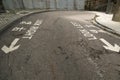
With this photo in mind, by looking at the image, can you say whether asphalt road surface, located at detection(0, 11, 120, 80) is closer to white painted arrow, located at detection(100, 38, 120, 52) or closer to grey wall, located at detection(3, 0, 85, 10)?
white painted arrow, located at detection(100, 38, 120, 52)

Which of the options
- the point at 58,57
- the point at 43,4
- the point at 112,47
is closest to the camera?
the point at 58,57

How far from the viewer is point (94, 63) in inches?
205

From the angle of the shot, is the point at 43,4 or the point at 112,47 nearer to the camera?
the point at 112,47

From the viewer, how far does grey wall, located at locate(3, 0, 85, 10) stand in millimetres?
20481

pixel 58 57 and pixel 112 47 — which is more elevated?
pixel 58 57

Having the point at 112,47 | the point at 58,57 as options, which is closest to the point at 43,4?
the point at 112,47

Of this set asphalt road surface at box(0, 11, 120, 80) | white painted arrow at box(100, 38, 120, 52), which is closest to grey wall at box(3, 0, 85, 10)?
asphalt road surface at box(0, 11, 120, 80)

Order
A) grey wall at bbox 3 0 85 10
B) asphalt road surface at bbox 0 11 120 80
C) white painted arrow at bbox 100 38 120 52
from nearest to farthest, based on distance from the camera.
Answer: asphalt road surface at bbox 0 11 120 80
white painted arrow at bbox 100 38 120 52
grey wall at bbox 3 0 85 10

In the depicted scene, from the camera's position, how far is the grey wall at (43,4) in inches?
806

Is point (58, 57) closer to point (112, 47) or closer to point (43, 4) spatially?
point (112, 47)

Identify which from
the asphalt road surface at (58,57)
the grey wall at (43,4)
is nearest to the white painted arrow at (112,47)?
the asphalt road surface at (58,57)

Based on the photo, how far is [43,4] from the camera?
22.5 m

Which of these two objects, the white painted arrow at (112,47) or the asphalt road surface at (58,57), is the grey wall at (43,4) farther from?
the white painted arrow at (112,47)

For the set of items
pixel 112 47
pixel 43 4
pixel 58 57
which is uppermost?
pixel 43 4
